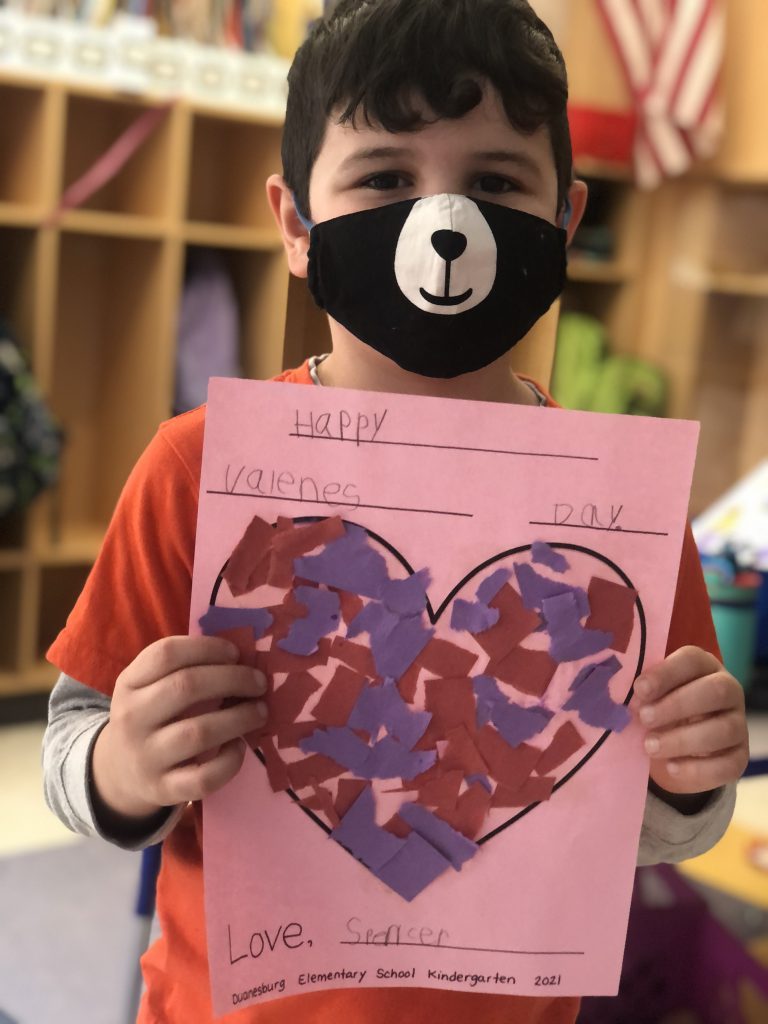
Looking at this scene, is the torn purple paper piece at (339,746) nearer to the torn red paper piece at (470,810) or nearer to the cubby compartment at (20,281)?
the torn red paper piece at (470,810)

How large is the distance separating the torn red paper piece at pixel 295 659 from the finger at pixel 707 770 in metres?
0.22

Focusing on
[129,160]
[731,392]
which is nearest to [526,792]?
[129,160]

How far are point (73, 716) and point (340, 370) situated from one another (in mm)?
284

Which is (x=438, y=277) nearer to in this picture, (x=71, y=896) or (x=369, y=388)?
(x=369, y=388)

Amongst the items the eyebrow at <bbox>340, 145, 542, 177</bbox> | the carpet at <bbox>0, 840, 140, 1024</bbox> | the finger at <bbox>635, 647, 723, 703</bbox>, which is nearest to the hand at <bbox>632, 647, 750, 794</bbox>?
the finger at <bbox>635, 647, 723, 703</bbox>

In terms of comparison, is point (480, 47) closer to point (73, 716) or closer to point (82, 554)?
point (73, 716)

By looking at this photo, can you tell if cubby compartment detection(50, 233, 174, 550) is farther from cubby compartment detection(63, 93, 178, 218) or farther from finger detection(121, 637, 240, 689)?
finger detection(121, 637, 240, 689)

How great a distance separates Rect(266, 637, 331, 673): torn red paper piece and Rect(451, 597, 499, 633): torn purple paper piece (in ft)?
0.25

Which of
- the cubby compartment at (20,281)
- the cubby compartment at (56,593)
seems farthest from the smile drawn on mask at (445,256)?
the cubby compartment at (56,593)

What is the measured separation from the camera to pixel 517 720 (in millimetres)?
674

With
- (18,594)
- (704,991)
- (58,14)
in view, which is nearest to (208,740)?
(704,991)

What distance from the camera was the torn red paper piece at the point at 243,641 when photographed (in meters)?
0.65

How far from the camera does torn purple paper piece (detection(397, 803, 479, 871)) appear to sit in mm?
680

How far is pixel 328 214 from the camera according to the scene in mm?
733
